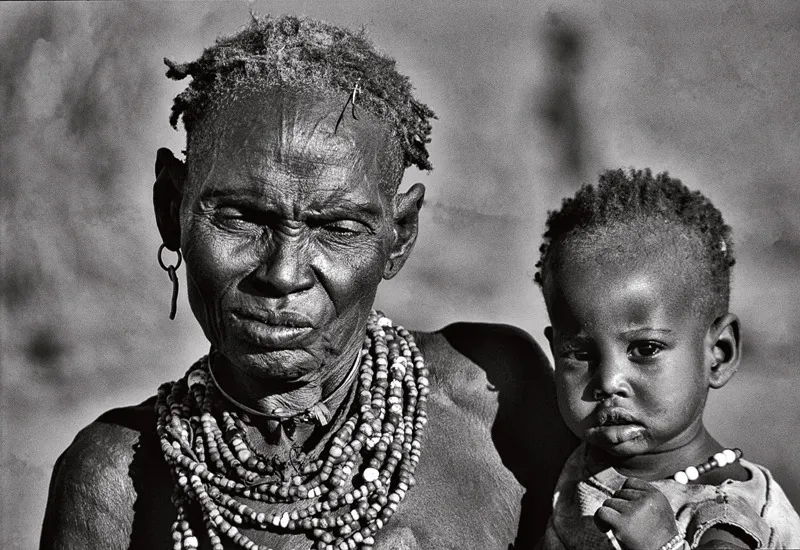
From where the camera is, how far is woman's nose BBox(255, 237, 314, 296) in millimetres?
2490

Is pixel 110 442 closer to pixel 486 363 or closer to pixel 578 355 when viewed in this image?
pixel 486 363

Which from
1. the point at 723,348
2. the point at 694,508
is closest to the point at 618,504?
the point at 694,508

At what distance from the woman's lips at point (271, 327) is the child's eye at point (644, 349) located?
0.73m

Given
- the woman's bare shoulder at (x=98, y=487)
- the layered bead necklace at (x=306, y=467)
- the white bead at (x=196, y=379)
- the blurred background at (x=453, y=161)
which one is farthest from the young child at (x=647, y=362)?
the blurred background at (x=453, y=161)

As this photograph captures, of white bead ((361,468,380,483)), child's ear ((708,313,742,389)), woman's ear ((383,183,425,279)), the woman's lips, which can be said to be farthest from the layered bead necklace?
child's ear ((708,313,742,389))

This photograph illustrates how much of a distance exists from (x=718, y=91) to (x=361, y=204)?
6.47 ft

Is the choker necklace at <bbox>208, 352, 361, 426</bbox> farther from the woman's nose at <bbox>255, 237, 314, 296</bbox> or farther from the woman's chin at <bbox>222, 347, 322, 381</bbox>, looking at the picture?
the woman's nose at <bbox>255, 237, 314, 296</bbox>

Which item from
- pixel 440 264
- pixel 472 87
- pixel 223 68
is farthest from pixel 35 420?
pixel 223 68

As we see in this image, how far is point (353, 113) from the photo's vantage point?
8.56ft

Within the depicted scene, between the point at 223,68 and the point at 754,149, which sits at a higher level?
the point at 754,149

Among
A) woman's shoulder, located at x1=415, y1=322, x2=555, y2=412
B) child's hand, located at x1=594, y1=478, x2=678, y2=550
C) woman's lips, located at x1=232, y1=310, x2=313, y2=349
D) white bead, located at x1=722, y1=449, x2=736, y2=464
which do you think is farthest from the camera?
woman's shoulder, located at x1=415, y1=322, x2=555, y2=412

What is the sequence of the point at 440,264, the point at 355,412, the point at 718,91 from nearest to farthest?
the point at 355,412
the point at 718,91
the point at 440,264

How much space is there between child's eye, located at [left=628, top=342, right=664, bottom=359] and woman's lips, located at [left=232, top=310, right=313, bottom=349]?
73cm

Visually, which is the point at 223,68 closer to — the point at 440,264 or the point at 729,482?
the point at 729,482
